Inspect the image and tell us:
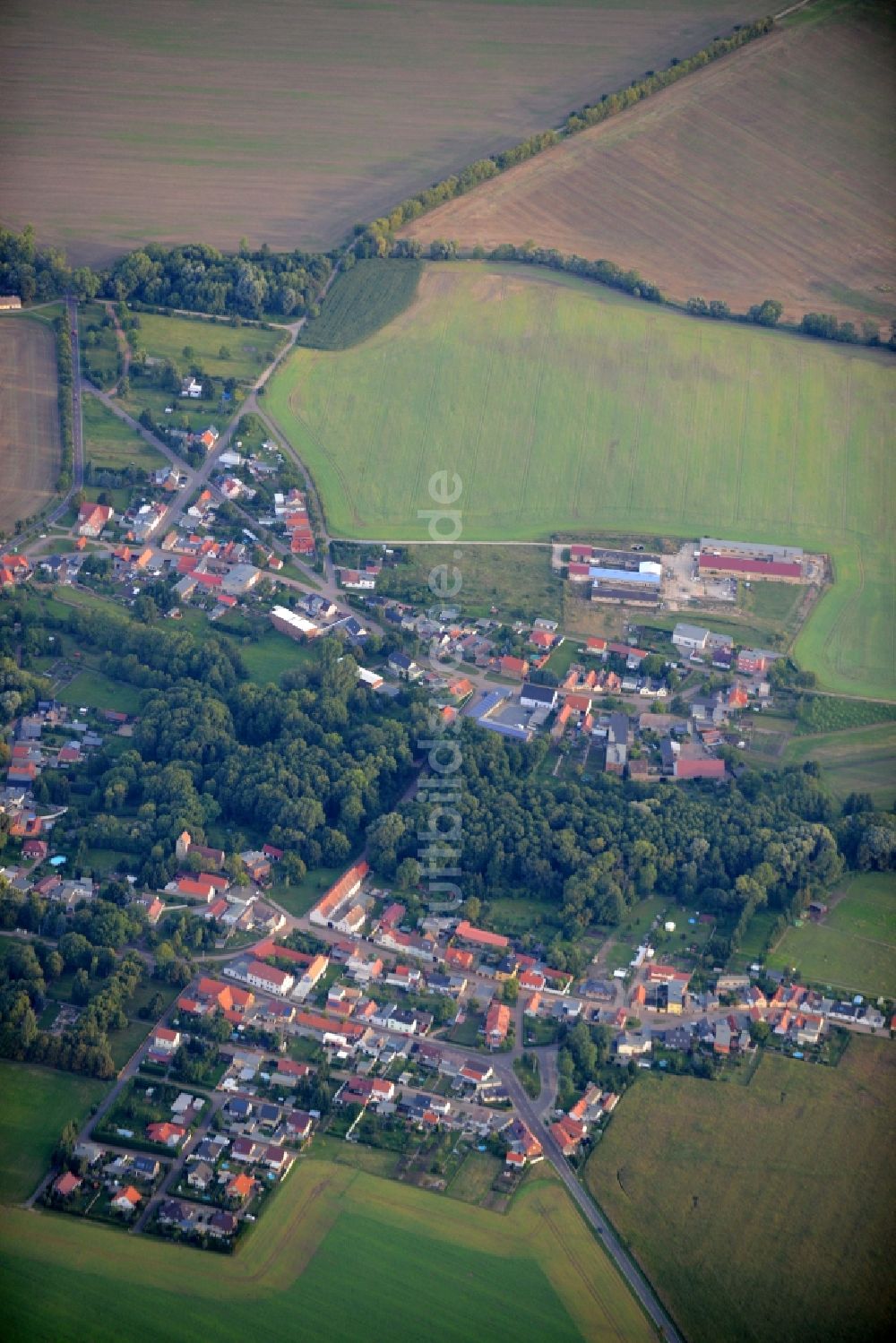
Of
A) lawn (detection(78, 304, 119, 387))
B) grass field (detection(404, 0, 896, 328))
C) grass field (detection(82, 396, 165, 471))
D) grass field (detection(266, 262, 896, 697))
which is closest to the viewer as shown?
grass field (detection(266, 262, 896, 697))

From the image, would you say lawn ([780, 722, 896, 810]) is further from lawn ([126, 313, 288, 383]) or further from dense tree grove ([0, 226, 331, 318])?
dense tree grove ([0, 226, 331, 318])

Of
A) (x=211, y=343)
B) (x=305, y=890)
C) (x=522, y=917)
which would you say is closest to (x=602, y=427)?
(x=211, y=343)

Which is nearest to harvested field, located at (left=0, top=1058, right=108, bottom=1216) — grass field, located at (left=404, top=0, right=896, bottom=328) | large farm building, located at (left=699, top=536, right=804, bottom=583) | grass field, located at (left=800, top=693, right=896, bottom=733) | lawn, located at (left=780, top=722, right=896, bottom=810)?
lawn, located at (left=780, top=722, right=896, bottom=810)

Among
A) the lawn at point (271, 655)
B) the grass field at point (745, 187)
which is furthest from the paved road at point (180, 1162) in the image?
the grass field at point (745, 187)

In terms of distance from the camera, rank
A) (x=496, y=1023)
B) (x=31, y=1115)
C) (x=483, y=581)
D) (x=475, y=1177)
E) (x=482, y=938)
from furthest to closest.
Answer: (x=483, y=581)
(x=482, y=938)
(x=496, y=1023)
(x=31, y=1115)
(x=475, y=1177)

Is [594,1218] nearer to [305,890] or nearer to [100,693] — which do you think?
[305,890]

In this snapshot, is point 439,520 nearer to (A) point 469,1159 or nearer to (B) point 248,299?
(B) point 248,299
